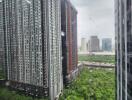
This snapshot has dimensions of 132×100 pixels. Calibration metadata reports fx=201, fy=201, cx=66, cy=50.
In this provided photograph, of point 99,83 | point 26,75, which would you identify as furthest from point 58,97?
point 99,83

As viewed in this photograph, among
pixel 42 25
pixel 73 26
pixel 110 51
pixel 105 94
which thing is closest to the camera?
pixel 42 25

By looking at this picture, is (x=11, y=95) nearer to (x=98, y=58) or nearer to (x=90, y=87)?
(x=90, y=87)

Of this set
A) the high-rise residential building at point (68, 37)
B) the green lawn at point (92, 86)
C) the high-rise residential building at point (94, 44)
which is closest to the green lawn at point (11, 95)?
the green lawn at point (92, 86)

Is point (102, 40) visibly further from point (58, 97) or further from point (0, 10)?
point (0, 10)

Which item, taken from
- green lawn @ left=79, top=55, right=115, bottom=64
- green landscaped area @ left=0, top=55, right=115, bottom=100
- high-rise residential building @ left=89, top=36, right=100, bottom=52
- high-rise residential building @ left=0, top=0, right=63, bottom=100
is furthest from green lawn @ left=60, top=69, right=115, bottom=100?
high-rise residential building @ left=89, top=36, right=100, bottom=52

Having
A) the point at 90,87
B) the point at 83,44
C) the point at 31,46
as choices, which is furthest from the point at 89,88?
the point at 31,46

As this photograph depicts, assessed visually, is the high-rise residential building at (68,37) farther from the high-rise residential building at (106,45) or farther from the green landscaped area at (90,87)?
the high-rise residential building at (106,45)
